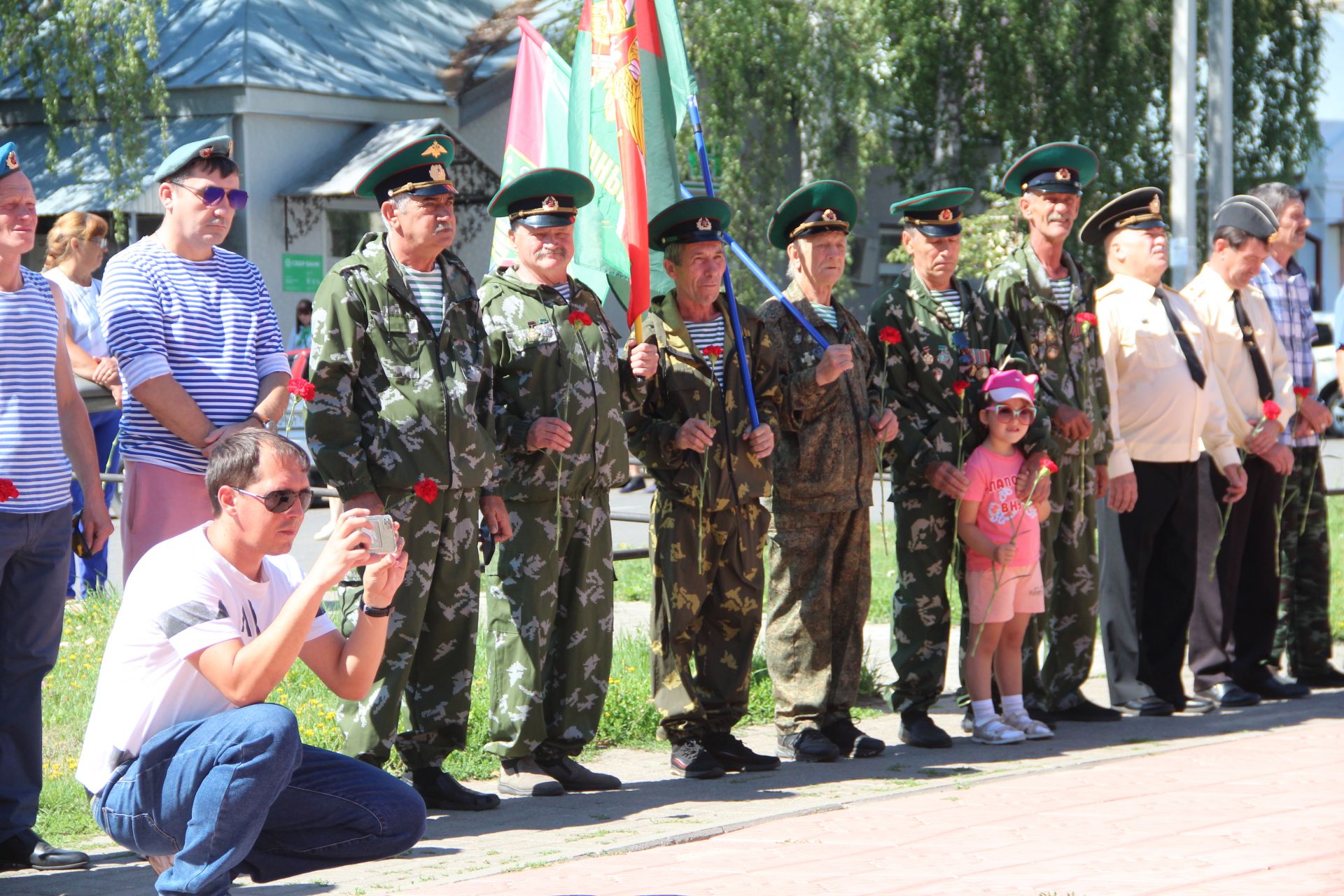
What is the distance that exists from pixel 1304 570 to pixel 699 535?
12.3 feet

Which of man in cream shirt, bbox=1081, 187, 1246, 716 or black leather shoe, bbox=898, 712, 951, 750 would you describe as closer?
black leather shoe, bbox=898, 712, 951, 750

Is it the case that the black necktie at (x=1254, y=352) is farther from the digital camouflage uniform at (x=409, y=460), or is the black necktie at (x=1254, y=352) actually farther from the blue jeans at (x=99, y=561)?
the blue jeans at (x=99, y=561)

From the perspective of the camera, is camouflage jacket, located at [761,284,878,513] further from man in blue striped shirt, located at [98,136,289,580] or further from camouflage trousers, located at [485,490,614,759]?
man in blue striped shirt, located at [98,136,289,580]

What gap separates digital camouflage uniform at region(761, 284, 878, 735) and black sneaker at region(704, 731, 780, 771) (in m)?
0.33

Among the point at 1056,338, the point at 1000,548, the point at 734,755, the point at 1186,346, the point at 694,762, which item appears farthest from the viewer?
the point at 1186,346

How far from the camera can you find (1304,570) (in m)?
8.80

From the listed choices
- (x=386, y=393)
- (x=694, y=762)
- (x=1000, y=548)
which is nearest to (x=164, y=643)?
(x=386, y=393)

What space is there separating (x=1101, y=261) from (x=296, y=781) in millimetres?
23042

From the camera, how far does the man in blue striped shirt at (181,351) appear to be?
5586 mm

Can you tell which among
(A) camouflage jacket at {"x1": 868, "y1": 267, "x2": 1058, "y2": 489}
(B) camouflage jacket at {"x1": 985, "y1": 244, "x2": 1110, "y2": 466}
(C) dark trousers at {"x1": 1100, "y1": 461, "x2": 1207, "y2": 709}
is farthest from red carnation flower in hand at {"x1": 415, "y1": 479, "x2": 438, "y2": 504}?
(C) dark trousers at {"x1": 1100, "y1": 461, "x2": 1207, "y2": 709}

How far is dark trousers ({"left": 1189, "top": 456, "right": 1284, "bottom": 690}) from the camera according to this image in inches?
330

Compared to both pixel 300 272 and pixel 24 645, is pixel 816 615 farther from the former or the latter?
pixel 300 272

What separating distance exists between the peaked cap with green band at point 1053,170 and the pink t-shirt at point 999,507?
1.24 metres

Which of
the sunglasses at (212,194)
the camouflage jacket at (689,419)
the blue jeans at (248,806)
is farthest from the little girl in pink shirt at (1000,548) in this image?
the blue jeans at (248,806)
